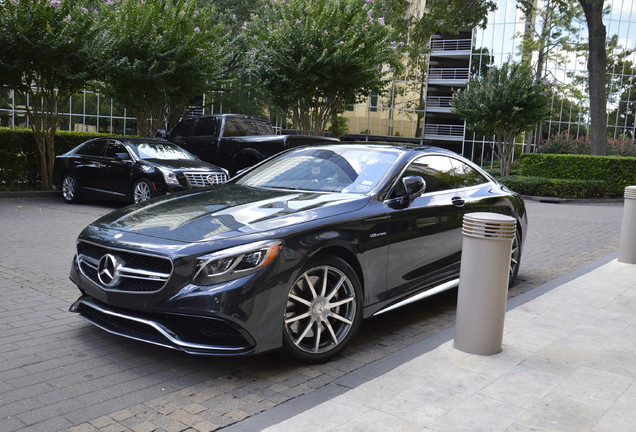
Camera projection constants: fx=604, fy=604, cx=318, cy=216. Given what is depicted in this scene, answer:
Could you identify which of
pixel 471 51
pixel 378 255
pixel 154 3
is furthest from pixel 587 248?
pixel 471 51

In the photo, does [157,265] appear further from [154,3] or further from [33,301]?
[154,3]

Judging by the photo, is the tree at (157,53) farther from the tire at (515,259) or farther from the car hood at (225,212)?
the tire at (515,259)

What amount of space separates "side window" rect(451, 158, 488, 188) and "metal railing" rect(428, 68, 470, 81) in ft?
154

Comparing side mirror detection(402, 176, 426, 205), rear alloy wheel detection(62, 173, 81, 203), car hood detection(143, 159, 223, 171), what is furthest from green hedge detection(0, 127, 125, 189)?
side mirror detection(402, 176, 426, 205)

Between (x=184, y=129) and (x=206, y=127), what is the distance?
1.03 metres

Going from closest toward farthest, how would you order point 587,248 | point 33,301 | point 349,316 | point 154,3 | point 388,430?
1. point 388,430
2. point 349,316
3. point 33,301
4. point 587,248
5. point 154,3

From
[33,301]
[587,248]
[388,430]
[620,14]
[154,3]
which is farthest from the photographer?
[620,14]

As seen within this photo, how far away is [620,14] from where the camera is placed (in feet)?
157

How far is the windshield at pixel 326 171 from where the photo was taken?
16.8ft

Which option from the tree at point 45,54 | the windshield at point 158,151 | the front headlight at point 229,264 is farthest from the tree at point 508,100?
the front headlight at point 229,264

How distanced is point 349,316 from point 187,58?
1520cm

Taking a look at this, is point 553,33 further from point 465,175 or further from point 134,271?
point 134,271

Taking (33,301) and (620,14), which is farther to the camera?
(620,14)

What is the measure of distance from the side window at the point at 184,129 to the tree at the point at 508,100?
12.4m
